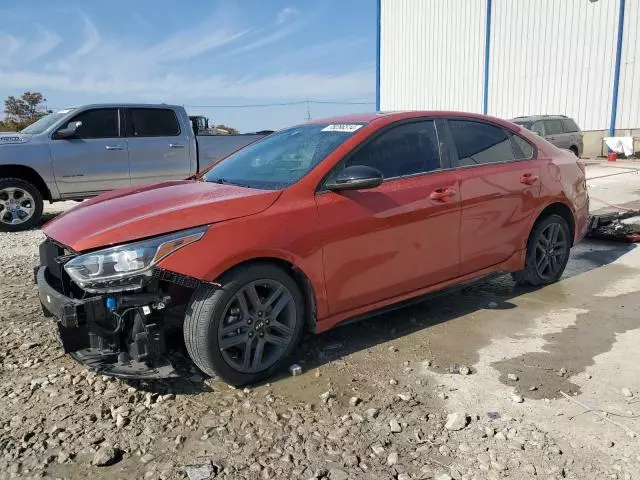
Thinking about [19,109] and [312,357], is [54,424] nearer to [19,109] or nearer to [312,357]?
[312,357]

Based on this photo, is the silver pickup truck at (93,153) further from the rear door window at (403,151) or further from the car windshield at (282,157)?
the rear door window at (403,151)

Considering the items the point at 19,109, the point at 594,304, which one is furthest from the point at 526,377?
the point at 19,109

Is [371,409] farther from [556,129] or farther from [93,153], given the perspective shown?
[556,129]

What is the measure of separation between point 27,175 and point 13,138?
0.57 meters

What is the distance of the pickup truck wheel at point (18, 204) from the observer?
8.29 meters

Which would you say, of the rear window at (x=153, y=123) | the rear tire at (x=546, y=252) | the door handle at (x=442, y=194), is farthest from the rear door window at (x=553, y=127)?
the door handle at (x=442, y=194)

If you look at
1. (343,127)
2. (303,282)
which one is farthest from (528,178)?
(303,282)

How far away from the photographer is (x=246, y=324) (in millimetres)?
3281

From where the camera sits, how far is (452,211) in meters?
4.18

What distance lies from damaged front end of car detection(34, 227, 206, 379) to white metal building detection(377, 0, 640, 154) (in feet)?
81.4

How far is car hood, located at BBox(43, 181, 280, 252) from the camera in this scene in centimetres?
306

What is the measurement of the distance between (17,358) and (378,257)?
2.52 meters

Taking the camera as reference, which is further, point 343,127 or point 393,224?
point 343,127

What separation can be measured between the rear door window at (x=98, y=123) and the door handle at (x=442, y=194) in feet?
21.6
